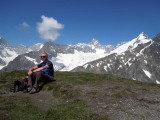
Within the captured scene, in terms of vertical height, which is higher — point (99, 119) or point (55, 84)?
point (55, 84)

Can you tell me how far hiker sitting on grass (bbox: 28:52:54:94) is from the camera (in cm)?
2766

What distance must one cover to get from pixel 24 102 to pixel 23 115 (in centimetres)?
420

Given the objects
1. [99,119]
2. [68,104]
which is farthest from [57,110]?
[99,119]

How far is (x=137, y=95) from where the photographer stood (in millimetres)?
25516

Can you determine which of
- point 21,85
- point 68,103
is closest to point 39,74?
point 21,85

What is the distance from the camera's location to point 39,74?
27.8m

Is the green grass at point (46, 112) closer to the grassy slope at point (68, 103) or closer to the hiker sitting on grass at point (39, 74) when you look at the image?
the grassy slope at point (68, 103)

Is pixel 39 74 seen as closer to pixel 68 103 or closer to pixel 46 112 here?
pixel 68 103

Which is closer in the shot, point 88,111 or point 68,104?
point 88,111

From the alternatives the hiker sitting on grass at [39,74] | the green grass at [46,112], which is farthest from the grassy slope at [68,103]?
the hiker sitting on grass at [39,74]

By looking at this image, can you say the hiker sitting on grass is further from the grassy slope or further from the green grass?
the green grass

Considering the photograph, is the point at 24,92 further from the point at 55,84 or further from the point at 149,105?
the point at 149,105

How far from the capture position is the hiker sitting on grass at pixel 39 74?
90.8ft

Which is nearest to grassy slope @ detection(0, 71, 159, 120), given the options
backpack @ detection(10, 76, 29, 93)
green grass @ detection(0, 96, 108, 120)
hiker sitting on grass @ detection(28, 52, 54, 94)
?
green grass @ detection(0, 96, 108, 120)
